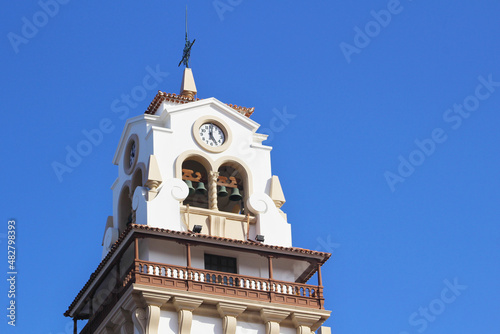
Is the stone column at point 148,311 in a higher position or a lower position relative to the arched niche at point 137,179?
lower

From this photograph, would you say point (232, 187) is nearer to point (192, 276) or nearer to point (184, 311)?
point (192, 276)

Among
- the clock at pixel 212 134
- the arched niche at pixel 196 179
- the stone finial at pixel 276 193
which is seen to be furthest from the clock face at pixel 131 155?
the stone finial at pixel 276 193

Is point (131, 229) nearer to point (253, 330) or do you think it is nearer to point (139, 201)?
point (139, 201)

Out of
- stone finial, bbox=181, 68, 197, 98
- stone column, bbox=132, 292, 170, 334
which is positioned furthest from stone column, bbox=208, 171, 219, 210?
stone column, bbox=132, 292, 170, 334

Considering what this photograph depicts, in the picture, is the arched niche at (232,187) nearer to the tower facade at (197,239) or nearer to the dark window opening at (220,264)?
the tower facade at (197,239)

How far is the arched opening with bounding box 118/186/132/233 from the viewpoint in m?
49.7

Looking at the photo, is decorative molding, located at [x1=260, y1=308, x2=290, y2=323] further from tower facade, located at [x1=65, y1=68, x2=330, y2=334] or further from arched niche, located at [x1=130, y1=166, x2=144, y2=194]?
arched niche, located at [x1=130, y1=166, x2=144, y2=194]

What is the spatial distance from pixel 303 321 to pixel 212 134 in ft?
27.1

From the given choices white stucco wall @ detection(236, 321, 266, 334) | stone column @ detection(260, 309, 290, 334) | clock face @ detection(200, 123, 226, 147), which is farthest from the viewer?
clock face @ detection(200, 123, 226, 147)

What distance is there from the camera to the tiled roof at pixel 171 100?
49.9 m

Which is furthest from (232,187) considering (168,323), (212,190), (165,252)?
(168,323)

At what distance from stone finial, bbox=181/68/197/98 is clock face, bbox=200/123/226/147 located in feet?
6.99

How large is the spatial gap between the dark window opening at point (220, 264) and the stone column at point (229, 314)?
215 centimetres

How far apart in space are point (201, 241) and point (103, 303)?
4.73 metres
